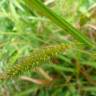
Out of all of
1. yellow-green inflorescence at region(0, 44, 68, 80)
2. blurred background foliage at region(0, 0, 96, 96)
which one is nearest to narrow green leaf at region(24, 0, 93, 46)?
yellow-green inflorescence at region(0, 44, 68, 80)

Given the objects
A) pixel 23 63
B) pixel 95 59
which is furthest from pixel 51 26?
pixel 23 63

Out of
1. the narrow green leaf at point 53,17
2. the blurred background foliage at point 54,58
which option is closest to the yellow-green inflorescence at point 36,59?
the narrow green leaf at point 53,17

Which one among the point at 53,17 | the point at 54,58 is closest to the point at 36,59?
the point at 53,17

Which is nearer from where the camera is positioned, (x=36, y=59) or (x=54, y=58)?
(x=36, y=59)

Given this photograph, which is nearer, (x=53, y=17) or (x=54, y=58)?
(x=53, y=17)

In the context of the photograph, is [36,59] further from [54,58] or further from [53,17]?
[54,58]

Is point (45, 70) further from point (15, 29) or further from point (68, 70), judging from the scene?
point (15, 29)

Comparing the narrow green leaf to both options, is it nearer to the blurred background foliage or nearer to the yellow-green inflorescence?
the yellow-green inflorescence

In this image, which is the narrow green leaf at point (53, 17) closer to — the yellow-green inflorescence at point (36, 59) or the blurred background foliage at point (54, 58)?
the yellow-green inflorescence at point (36, 59)

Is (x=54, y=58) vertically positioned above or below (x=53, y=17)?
below
